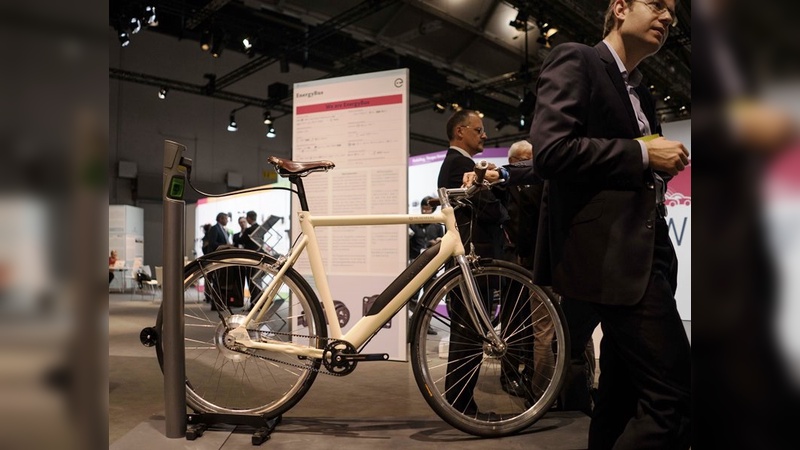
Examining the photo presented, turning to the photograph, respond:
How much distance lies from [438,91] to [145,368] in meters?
10.4

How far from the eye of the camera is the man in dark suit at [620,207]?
130 cm

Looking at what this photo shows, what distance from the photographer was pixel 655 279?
4.42 ft

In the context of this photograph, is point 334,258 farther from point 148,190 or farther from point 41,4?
point 148,190

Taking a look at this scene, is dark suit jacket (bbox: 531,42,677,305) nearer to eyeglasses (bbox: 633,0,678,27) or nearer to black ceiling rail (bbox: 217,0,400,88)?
eyeglasses (bbox: 633,0,678,27)

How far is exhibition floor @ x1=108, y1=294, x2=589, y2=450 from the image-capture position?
6.82 ft

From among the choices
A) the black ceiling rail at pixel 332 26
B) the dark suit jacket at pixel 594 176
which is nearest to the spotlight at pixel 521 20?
the black ceiling rail at pixel 332 26

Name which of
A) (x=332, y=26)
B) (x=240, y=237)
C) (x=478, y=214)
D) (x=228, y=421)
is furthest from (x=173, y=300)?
(x=332, y=26)

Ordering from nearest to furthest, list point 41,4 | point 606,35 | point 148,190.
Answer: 1. point 41,4
2. point 606,35
3. point 148,190

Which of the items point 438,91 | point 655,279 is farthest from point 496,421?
point 438,91

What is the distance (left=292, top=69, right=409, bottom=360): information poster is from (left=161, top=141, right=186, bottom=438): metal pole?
1717mm

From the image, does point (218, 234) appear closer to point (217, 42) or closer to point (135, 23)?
point (217, 42)

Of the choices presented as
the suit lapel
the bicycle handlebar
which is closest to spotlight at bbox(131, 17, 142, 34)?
the bicycle handlebar

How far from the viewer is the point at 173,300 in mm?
2102

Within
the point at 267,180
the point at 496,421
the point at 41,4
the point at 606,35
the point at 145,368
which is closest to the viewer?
the point at 41,4
